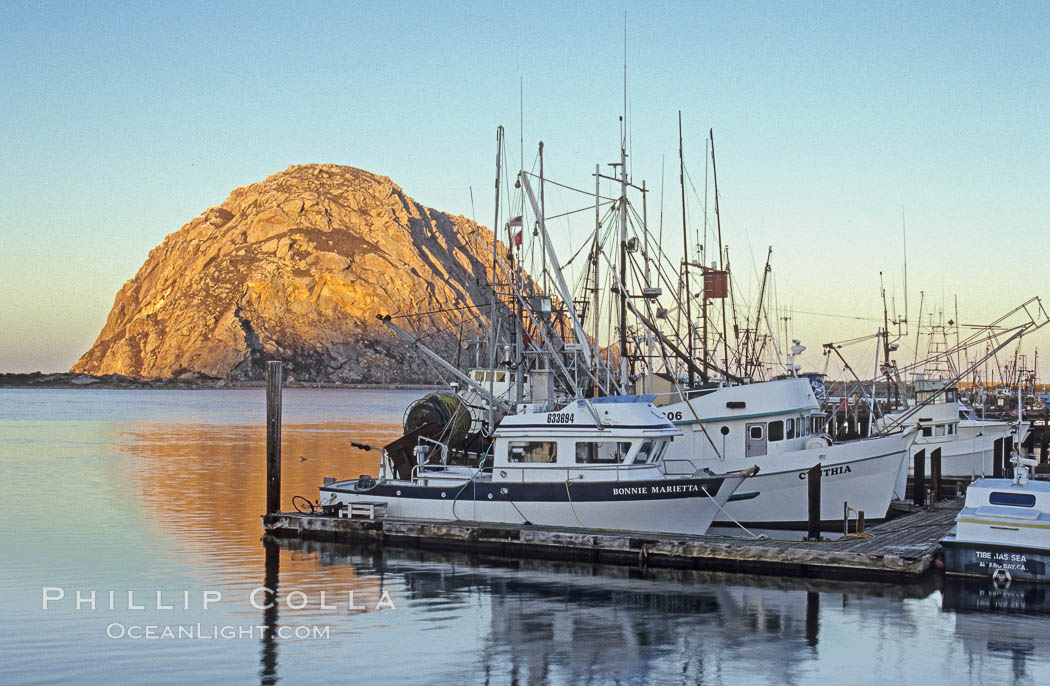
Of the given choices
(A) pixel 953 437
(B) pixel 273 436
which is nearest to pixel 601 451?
(B) pixel 273 436

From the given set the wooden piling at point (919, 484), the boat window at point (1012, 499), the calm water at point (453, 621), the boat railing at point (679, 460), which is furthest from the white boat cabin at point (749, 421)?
the boat window at point (1012, 499)

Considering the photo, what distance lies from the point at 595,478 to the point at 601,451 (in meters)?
0.70

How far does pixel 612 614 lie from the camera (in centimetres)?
2189

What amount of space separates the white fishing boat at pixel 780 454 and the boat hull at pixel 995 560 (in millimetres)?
5991

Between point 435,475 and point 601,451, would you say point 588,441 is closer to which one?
point 601,451

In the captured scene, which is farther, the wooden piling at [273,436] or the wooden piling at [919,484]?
the wooden piling at [919,484]

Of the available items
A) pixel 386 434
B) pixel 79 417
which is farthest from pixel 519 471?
pixel 79 417

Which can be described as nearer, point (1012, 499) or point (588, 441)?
point (1012, 499)

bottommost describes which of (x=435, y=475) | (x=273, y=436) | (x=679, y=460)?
(x=435, y=475)

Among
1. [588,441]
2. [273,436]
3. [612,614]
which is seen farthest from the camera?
[273,436]

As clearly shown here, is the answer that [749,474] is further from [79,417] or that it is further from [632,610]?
[79,417]

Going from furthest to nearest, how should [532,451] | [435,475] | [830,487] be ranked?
[830,487], [435,475], [532,451]

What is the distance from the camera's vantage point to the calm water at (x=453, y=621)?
18.0 metres

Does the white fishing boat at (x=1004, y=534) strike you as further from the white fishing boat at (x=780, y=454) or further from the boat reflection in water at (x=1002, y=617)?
the white fishing boat at (x=780, y=454)
